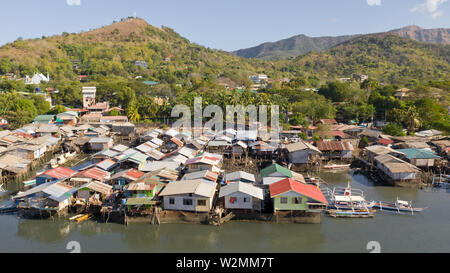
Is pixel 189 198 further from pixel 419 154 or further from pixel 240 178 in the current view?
pixel 419 154

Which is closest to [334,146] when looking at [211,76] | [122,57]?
[211,76]

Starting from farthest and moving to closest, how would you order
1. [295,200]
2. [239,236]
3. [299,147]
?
[299,147] → [295,200] → [239,236]

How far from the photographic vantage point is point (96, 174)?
2117cm

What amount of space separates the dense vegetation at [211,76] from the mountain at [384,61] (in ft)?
0.92

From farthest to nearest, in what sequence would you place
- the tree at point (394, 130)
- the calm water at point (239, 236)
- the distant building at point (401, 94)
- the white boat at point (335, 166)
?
the distant building at point (401, 94) → the tree at point (394, 130) → the white boat at point (335, 166) → the calm water at point (239, 236)

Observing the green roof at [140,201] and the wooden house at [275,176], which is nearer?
the green roof at [140,201]

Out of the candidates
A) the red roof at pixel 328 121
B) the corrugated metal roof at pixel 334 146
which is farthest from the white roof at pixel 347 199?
the red roof at pixel 328 121

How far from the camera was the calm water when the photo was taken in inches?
599

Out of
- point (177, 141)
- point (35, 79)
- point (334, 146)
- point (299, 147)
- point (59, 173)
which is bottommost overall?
point (59, 173)

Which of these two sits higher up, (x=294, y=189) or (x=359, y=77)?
(x=359, y=77)

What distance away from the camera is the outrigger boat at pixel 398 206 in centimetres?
1864

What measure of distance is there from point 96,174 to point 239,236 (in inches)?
441

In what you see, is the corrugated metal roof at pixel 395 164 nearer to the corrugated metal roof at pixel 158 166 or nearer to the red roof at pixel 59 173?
the corrugated metal roof at pixel 158 166

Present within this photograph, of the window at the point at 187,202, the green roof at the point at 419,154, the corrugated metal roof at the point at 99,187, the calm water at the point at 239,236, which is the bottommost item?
the calm water at the point at 239,236
